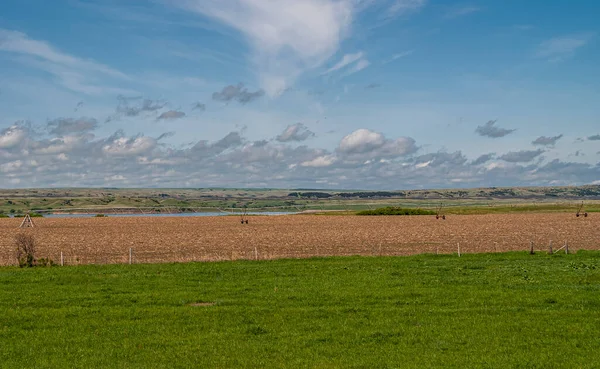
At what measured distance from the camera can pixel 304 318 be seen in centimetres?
1941

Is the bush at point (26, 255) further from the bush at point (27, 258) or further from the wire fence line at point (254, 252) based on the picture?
the wire fence line at point (254, 252)

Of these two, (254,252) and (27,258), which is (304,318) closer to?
(27,258)

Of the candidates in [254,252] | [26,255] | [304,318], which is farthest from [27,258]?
[304,318]

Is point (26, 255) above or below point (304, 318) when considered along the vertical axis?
above

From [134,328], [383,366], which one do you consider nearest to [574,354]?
[383,366]

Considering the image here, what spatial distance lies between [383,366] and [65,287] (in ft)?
56.4

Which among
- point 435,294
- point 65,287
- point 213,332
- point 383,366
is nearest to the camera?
point 383,366

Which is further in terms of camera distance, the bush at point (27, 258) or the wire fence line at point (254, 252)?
the wire fence line at point (254, 252)

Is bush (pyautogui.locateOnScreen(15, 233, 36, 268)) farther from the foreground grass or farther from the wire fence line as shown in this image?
the foreground grass

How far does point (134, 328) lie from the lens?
1819cm

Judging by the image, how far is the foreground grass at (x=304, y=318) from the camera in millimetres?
15039

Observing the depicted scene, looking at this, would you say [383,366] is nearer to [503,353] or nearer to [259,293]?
[503,353]

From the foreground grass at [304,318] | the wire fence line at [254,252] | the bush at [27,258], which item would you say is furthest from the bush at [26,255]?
the foreground grass at [304,318]

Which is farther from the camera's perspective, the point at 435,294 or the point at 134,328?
the point at 435,294
